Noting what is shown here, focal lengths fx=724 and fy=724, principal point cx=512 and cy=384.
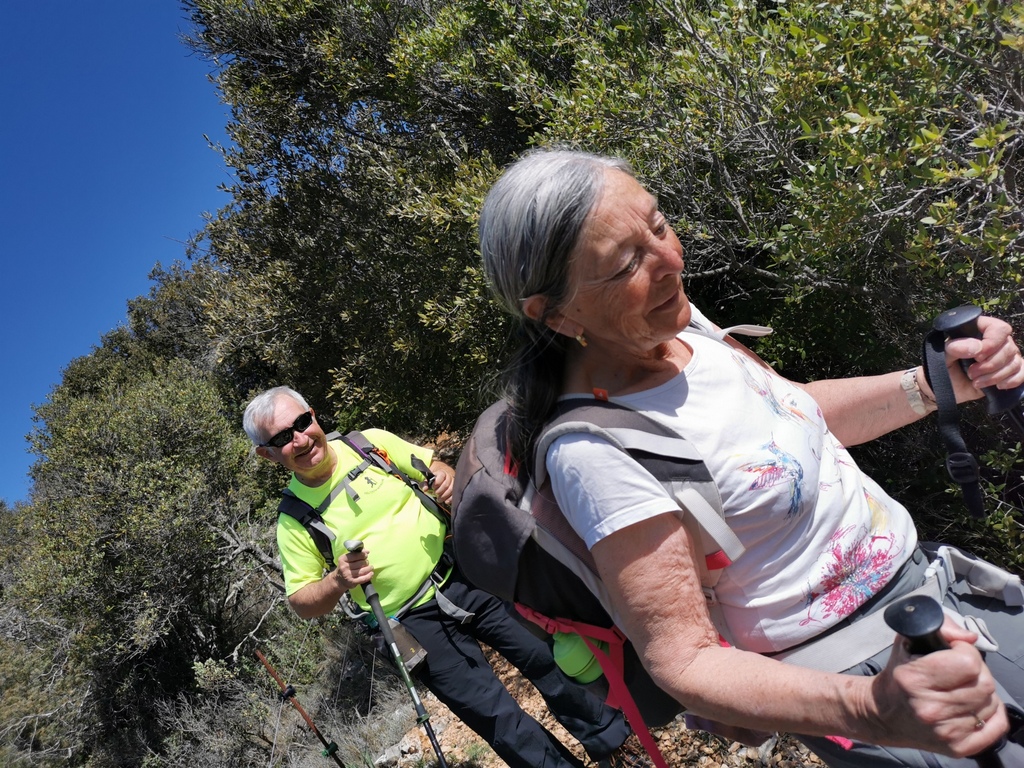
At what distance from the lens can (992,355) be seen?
146 cm

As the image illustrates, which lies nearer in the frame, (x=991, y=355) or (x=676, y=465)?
(x=676, y=465)

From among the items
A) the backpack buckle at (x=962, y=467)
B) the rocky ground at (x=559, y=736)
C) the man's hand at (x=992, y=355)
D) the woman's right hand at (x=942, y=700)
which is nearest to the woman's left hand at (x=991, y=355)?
the man's hand at (x=992, y=355)

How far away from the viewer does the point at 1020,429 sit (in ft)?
5.18

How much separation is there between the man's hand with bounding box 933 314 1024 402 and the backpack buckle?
0.16 m

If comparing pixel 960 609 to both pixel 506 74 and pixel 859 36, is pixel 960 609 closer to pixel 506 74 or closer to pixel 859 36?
pixel 859 36

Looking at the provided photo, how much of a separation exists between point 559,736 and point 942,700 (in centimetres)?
381

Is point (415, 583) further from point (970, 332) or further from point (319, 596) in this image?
point (970, 332)

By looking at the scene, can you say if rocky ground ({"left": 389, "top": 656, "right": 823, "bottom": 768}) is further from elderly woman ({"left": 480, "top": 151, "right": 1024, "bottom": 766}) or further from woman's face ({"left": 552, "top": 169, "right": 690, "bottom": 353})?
woman's face ({"left": 552, "top": 169, "right": 690, "bottom": 353})

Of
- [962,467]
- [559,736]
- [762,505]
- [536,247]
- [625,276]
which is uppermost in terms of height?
[536,247]

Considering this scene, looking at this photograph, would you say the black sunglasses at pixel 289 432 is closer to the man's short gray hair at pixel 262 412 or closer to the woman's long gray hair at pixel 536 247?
the man's short gray hair at pixel 262 412

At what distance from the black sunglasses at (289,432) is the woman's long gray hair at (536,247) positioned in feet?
7.64

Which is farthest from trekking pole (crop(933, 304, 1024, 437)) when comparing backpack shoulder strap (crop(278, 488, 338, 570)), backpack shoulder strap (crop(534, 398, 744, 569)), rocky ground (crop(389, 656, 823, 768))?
backpack shoulder strap (crop(278, 488, 338, 570))

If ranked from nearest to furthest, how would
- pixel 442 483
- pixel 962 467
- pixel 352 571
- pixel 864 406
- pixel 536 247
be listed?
pixel 536 247, pixel 962 467, pixel 864 406, pixel 352 571, pixel 442 483

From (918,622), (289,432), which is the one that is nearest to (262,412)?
(289,432)
